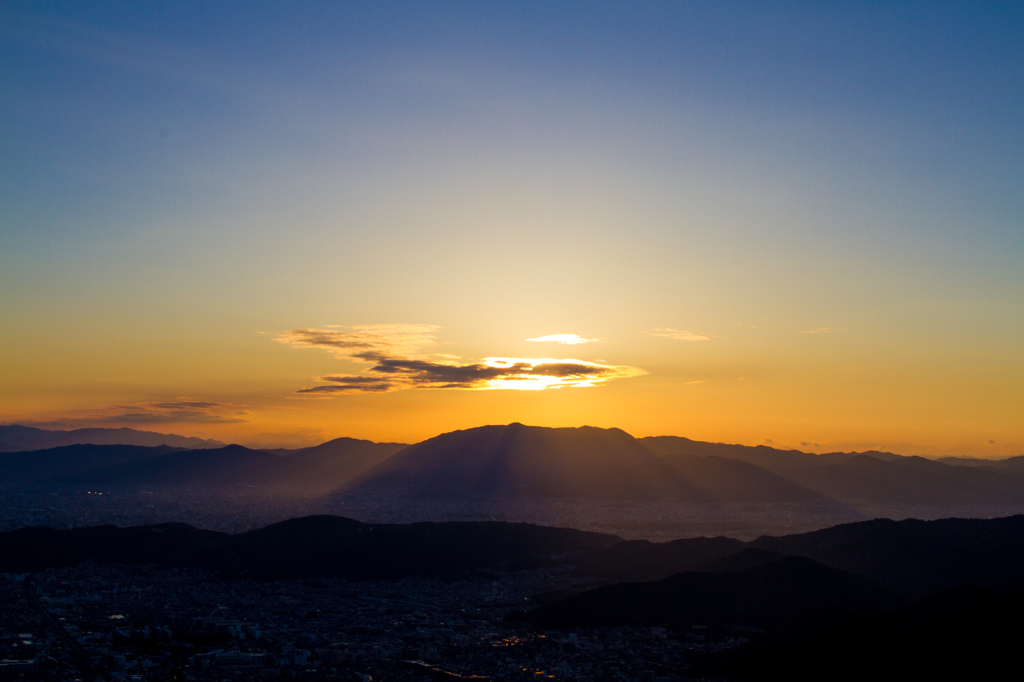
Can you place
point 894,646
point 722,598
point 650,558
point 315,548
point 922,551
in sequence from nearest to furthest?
point 894,646, point 722,598, point 922,551, point 650,558, point 315,548

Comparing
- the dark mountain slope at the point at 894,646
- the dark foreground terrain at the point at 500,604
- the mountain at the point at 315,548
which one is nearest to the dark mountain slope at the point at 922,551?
the dark foreground terrain at the point at 500,604

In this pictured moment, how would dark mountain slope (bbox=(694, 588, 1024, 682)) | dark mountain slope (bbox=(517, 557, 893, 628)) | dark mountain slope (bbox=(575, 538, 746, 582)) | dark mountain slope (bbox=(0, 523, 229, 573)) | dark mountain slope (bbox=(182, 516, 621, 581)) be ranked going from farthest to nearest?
1. dark mountain slope (bbox=(0, 523, 229, 573))
2. dark mountain slope (bbox=(182, 516, 621, 581))
3. dark mountain slope (bbox=(575, 538, 746, 582))
4. dark mountain slope (bbox=(517, 557, 893, 628))
5. dark mountain slope (bbox=(694, 588, 1024, 682))

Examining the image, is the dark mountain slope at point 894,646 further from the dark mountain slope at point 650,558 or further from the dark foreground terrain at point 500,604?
the dark mountain slope at point 650,558

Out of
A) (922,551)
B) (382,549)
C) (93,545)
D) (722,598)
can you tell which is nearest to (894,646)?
(722,598)

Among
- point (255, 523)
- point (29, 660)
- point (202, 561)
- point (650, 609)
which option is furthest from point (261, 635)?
point (255, 523)

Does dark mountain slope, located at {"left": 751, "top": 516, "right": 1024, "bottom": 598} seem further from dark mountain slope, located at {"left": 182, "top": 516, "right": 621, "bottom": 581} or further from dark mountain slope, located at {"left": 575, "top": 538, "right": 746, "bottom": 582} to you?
dark mountain slope, located at {"left": 182, "top": 516, "right": 621, "bottom": 581}

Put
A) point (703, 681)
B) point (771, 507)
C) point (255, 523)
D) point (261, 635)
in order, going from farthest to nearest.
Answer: point (771, 507) < point (255, 523) < point (261, 635) < point (703, 681)

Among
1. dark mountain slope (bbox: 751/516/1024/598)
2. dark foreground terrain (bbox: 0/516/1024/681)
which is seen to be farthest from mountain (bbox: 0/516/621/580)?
dark mountain slope (bbox: 751/516/1024/598)

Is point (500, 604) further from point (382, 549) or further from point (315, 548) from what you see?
point (315, 548)

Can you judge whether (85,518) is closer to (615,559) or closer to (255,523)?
(255,523)
